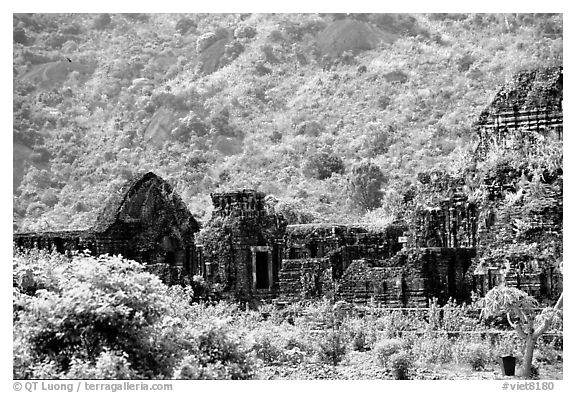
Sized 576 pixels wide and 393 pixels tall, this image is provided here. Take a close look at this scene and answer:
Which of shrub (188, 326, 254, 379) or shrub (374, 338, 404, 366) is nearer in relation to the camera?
shrub (188, 326, 254, 379)

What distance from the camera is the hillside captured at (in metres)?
69.5

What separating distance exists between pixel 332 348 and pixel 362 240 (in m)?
6.73

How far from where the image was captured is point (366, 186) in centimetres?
6462

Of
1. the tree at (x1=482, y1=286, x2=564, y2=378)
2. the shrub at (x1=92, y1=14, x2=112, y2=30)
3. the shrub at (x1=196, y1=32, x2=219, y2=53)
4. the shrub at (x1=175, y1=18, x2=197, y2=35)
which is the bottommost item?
the tree at (x1=482, y1=286, x2=564, y2=378)

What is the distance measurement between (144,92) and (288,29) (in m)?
9.11

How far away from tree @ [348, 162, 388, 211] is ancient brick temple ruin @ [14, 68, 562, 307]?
31.5 meters

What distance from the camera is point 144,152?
3017 inches

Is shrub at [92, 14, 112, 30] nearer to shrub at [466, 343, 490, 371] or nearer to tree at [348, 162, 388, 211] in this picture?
tree at [348, 162, 388, 211]

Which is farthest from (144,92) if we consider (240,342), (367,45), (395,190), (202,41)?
(240,342)

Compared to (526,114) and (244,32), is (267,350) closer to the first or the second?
(526,114)

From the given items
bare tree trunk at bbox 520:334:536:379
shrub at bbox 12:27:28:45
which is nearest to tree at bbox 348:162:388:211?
shrub at bbox 12:27:28:45

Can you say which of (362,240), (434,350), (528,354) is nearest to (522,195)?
(362,240)

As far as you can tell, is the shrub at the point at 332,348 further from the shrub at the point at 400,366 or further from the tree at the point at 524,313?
the tree at the point at 524,313
